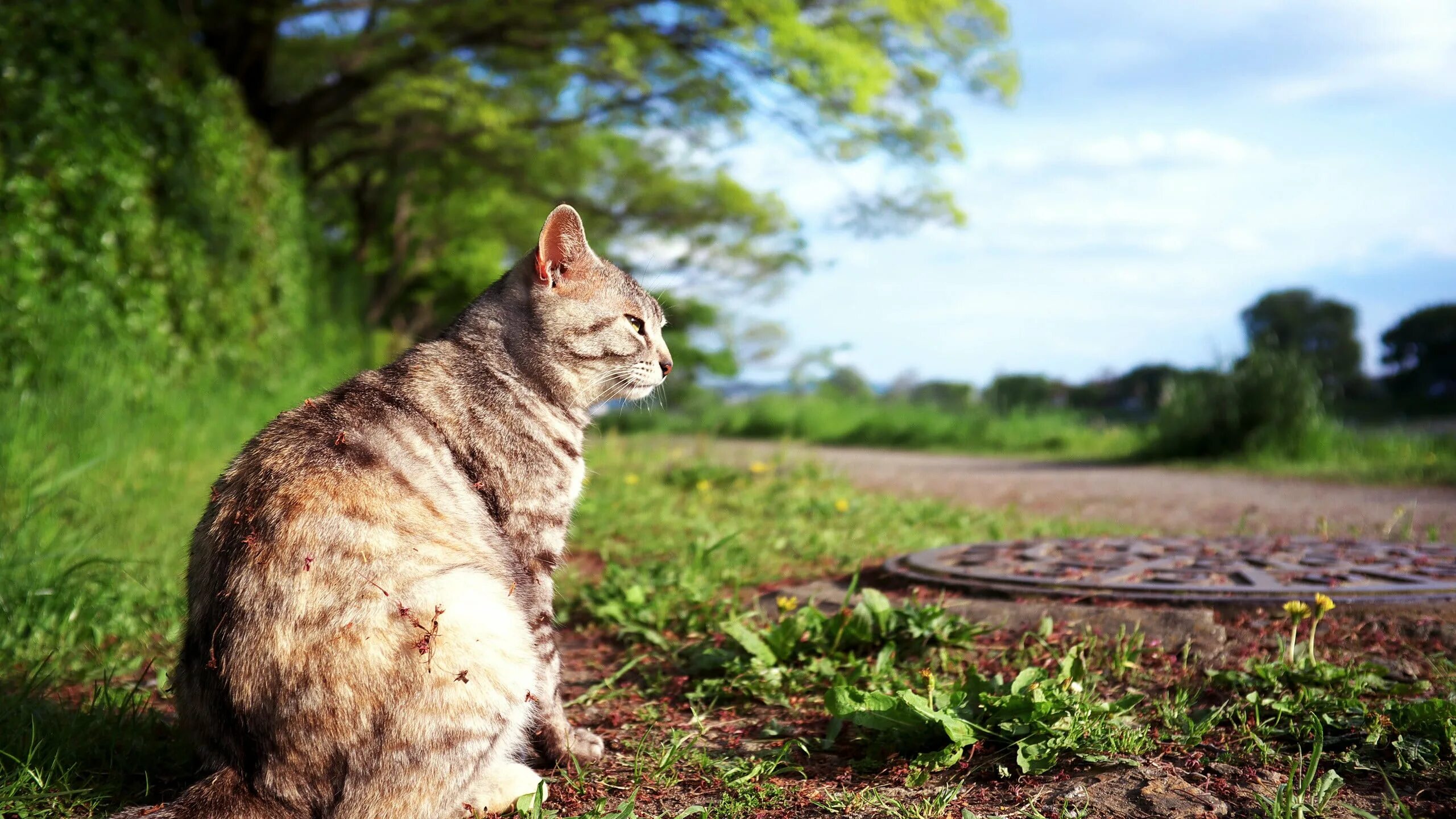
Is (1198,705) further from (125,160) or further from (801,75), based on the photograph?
(801,75)

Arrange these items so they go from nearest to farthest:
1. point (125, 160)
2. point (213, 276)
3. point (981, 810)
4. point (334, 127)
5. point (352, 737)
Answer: point (352, 737), point (981, 810), point (125, 160), point (213, 276), point (334, 127)

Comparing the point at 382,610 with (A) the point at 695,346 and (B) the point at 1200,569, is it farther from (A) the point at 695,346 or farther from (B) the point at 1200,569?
(A) the point at 695,346

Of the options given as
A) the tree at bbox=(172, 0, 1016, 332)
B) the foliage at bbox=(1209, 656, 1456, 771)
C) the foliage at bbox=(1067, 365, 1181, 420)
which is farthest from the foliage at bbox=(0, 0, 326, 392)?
the foliage at bbox=(1067, 365, 1181, 420)

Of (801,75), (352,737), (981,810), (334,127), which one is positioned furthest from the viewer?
(334,127)

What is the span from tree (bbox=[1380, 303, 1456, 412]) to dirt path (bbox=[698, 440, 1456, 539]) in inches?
444

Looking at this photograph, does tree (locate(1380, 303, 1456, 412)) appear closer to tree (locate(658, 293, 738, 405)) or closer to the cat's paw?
tree (locate(658, 293, 738, 405))

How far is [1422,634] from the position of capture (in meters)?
3.07

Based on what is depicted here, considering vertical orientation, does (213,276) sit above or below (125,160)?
below

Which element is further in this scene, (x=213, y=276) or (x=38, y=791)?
(x=213, y=276)

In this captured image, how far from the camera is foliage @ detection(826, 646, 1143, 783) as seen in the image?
7.63 ft

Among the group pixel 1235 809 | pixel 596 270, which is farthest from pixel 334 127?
pixel 1235 809

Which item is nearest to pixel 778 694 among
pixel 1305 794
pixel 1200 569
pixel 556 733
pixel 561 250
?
pixel 556 733

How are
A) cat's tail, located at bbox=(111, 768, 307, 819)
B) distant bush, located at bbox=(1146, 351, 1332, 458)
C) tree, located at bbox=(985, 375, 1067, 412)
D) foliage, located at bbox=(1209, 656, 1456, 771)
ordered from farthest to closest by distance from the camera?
tree, located at bbox=(985, 375, 1067, 412), distant bush, located at bbox=(1146, 351, 1332, 458), foliage, located at bbox=(1209, 656, 1456, 771), cat's tail, located at bbox=(111, 768, 307, 819)

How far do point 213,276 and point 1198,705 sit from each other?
9.49 meters
